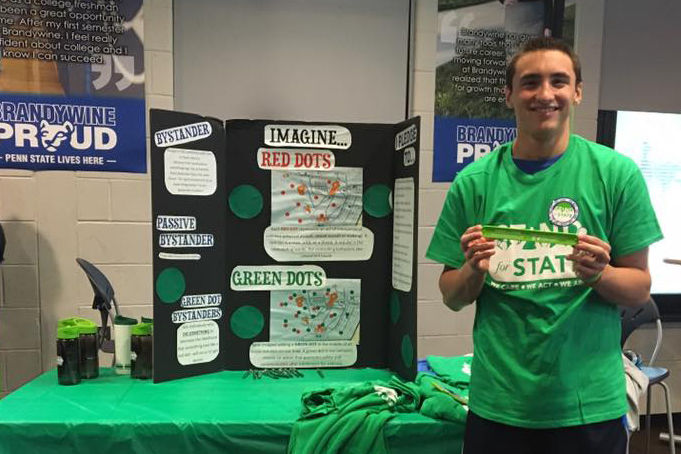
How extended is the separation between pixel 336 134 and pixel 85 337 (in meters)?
1.13

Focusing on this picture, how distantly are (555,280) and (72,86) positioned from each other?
2.43m

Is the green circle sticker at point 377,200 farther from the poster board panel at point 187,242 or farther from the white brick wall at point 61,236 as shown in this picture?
the white brick wall at point 61,236

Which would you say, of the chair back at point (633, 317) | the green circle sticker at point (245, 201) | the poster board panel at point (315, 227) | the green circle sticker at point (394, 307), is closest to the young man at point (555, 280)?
the green circle sticker at point (394, 307)

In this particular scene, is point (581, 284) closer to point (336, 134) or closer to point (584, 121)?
point (336, 134)

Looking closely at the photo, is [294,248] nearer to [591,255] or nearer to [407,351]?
[407,351]

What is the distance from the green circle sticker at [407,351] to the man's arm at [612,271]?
0.76m

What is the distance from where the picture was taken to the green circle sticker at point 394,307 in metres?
1.88

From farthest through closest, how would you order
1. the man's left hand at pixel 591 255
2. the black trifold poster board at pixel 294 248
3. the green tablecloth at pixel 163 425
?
the black trifold poster board at pixel 294 248 → the green tablecloth at pixel 163 425 → the man's left hand at pixel 591 255

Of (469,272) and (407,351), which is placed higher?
(469,272)

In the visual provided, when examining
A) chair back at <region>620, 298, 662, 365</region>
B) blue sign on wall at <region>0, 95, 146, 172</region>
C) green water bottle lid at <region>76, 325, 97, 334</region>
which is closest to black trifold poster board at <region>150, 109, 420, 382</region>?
green water bottle lid at <region>76, 325, 97, 334</region>

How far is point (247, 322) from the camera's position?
75.6 inches

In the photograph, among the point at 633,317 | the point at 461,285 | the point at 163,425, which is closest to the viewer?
the point at 461,285

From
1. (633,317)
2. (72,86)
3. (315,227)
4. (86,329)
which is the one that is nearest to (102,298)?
(86,329)

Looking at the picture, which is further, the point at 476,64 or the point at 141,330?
the point at 476,64
